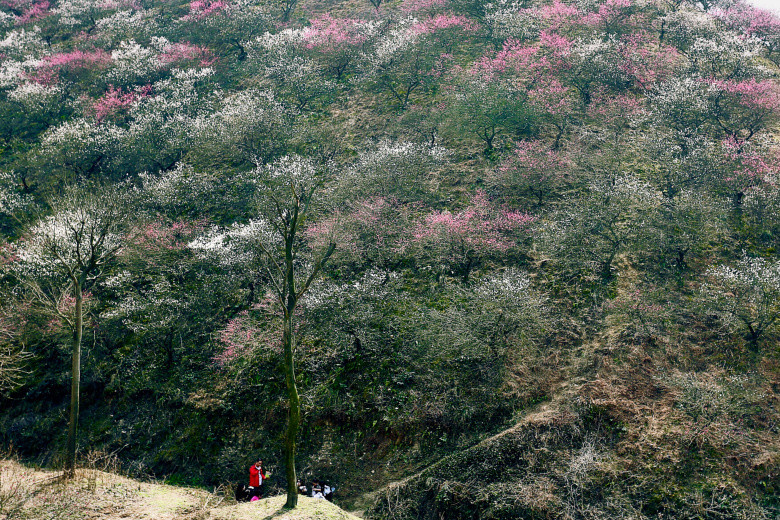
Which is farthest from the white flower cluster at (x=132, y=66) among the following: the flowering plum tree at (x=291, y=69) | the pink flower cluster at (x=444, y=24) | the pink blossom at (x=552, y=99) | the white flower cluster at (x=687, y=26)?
the white flower cluster at (x=687, y=26)

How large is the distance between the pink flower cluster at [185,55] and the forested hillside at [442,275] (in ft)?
22.9

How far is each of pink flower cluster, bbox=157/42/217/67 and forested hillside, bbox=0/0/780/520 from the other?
22.9 feet

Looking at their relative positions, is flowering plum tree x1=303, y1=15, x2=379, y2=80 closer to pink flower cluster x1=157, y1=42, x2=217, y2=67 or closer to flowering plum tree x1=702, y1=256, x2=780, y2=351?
pink flower cluster x1=157, y1=42, x2=217, y2=67

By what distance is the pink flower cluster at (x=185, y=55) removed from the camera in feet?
145

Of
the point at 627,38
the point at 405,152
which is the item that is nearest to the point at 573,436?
the point at 405,152

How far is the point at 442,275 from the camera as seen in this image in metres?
22.3

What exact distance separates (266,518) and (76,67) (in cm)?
5044

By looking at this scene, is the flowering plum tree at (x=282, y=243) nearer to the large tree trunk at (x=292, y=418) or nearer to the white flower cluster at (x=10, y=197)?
the large tree trunk at (x=292, y=418)

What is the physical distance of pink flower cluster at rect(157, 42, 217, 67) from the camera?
44219mm

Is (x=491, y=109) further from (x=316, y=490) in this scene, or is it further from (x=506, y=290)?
(x=316, y=490)

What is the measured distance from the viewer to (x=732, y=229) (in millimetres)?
21781

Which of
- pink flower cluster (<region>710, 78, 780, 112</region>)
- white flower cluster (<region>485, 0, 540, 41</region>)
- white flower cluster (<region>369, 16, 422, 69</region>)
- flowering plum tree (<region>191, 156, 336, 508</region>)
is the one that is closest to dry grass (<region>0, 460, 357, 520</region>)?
flowering plum tree (<region>191, 156, 336, 508</region>)

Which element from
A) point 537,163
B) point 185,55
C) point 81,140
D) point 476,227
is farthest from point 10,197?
point 537,163

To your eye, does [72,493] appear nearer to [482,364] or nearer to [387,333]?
[387,333]
